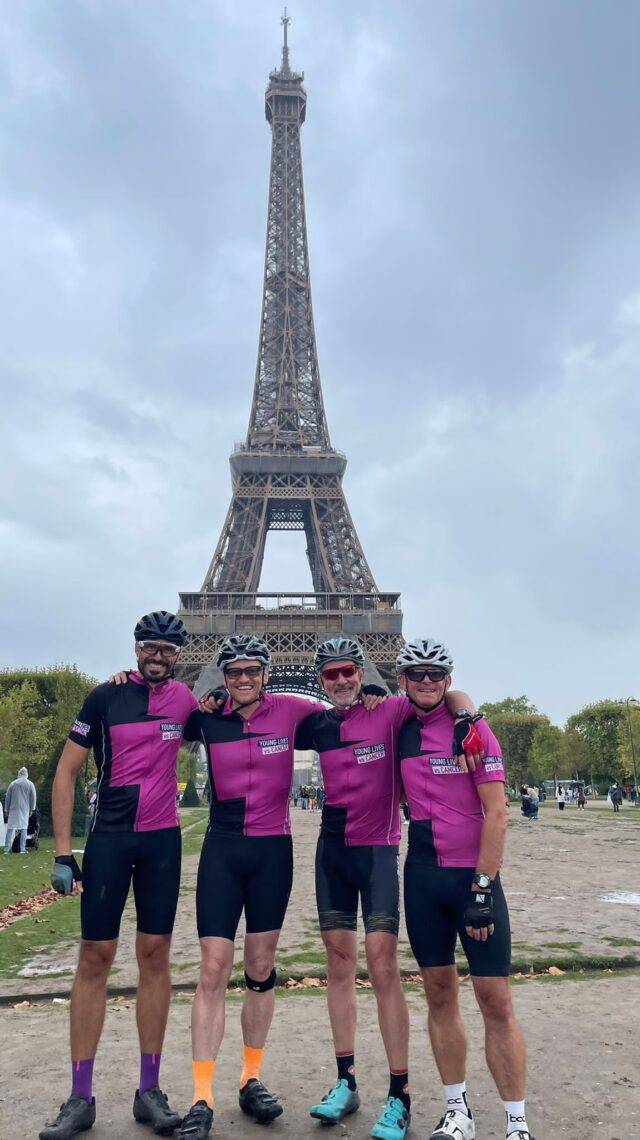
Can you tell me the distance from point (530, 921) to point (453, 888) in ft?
19.5

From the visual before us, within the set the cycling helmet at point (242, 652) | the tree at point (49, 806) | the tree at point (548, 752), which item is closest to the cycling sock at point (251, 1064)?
the cycling helmet at point (242, 652)

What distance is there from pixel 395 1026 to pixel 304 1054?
3.53 ft

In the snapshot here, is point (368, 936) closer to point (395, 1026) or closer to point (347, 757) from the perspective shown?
point (395, 1026)

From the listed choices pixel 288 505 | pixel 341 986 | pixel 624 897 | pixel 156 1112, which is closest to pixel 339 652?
pixel 341 986

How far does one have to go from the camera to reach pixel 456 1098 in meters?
4.01

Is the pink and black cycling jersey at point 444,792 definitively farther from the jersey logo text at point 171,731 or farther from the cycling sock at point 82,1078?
the cycling sock at point 82,1078

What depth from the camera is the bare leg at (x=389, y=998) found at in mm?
4266

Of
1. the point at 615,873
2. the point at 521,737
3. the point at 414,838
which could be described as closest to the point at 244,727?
the point at 414,838

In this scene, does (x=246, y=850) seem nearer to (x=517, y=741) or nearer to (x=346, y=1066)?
(x=346, y=1066)

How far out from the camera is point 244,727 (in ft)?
15.8

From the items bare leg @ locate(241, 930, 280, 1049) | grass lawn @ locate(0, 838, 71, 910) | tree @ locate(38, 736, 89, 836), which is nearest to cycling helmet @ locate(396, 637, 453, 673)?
bare leg @ locate(241, 930, 280, 1049)

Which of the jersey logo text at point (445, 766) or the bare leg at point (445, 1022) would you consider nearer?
the bare leg at point (445, 1022)

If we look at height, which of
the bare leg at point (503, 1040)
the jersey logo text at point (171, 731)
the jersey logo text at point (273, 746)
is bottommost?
the bare leg at point (503, 1040)

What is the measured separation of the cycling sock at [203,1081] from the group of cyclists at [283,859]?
0.4 inches
